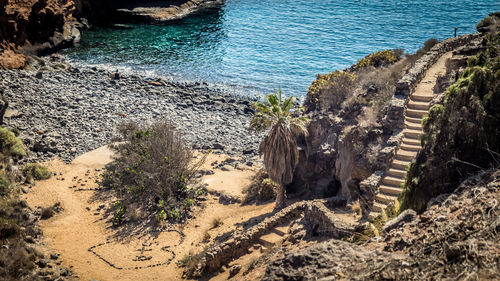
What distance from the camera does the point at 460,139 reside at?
13305 millimetres

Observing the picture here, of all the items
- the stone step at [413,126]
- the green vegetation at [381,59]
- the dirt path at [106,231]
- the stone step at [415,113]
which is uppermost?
the green vegetation at [381,59]

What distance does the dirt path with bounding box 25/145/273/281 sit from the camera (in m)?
20.0

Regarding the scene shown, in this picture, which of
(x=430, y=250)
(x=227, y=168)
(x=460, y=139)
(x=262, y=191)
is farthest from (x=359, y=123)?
(x=430, y=250)

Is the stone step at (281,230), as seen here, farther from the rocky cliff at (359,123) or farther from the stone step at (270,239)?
the rocky cliff at (359,123)

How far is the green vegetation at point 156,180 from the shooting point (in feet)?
83.9

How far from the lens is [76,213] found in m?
25.5

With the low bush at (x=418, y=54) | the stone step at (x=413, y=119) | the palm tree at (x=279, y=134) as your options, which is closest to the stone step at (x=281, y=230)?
the palm tree at (x=279, y=134)

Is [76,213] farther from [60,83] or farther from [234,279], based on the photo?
[60,83]

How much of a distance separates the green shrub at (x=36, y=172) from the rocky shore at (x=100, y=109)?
1944 millimetres

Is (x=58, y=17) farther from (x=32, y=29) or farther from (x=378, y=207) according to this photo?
(x=378, y=207)

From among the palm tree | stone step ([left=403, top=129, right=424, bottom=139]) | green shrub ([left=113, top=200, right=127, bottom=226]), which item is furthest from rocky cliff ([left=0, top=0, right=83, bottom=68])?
stone step ([left=403, top=129, right=424, bottom=139])

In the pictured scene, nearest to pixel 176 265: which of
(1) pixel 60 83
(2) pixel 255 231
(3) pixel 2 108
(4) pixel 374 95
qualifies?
(2) pixel 255 231

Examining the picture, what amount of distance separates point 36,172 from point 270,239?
17.3m

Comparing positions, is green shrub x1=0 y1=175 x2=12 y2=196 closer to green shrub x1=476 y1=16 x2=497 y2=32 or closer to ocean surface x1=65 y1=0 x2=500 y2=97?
ocean surface x1=65 y1=0 x2=500 y2=97
